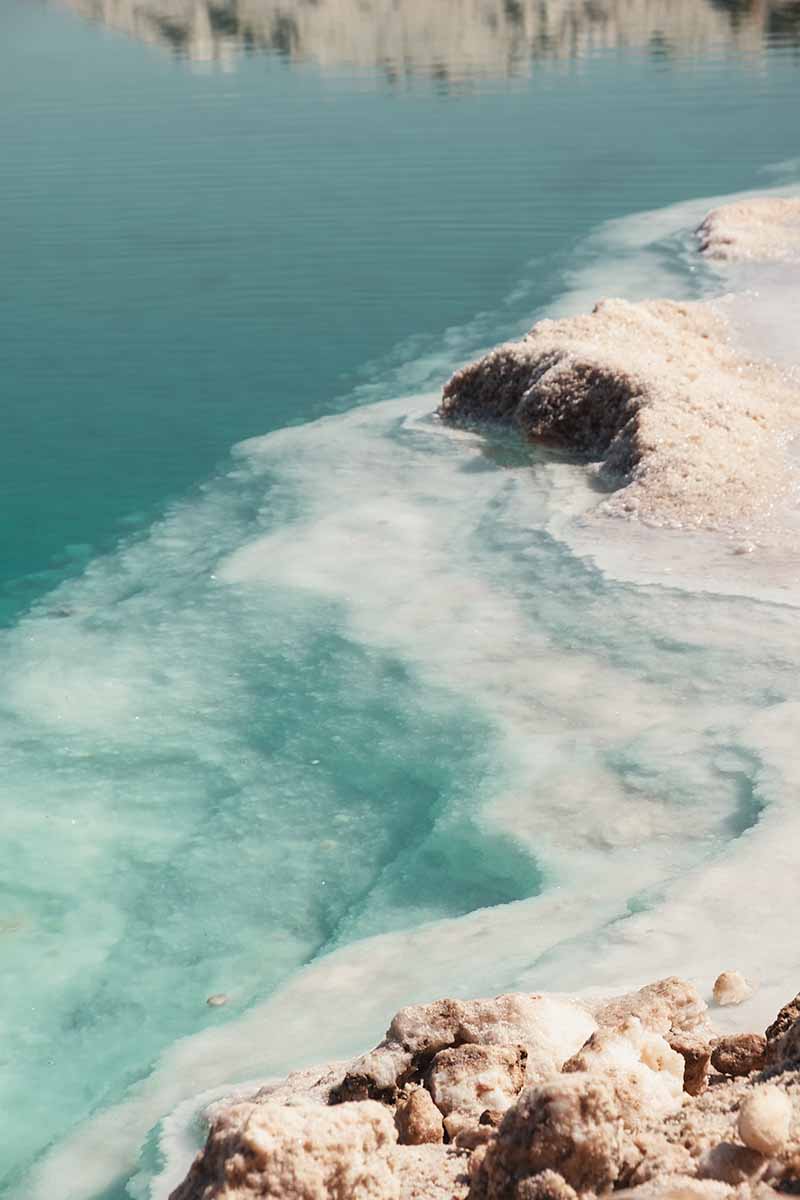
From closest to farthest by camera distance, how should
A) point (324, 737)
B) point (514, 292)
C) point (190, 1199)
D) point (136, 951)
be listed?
1. point (190, 1199)
2. point (136, 951)
3. point (324, 737)
4. point (514, 292)

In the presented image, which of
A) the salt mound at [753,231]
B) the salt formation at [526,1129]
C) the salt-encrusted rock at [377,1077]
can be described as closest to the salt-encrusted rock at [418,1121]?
the salt formation at [526,1129]

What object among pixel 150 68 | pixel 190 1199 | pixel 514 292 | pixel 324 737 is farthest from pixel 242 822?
pixel 150 68

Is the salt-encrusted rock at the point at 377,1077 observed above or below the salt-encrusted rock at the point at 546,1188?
below

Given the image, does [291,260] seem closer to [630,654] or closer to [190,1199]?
[630,654]

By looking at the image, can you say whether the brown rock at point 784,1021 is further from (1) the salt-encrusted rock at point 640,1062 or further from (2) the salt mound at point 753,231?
(2) the salt mound at point 753,231

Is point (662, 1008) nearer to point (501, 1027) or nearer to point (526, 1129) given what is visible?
point (501, 1027)

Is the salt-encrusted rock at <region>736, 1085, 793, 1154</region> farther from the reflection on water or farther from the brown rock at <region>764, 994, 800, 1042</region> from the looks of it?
the reflection on water
